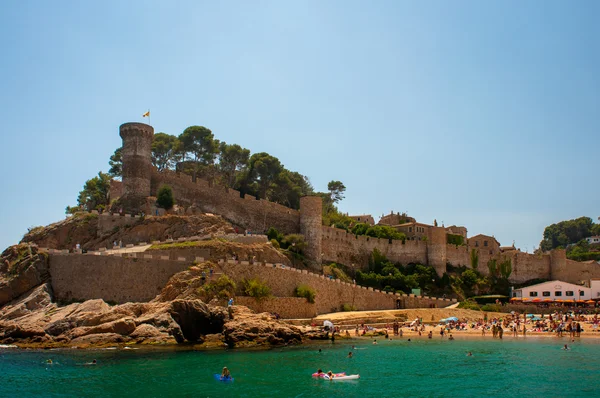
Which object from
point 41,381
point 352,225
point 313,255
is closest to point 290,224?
point 313,255

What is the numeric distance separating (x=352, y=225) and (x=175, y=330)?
31.5 meters

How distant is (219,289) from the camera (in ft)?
108

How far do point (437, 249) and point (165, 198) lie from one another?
24.2m

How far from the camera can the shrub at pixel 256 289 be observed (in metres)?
34.0

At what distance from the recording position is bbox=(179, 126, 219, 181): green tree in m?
58.1

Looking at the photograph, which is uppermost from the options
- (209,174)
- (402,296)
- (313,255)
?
(209,174)

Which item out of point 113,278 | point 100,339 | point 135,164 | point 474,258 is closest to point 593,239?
point 474,258

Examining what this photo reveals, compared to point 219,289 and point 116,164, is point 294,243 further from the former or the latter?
point 116,164

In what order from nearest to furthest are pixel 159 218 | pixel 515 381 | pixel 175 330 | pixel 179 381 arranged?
pixel 179 381 < pixel 515 381 < pixel 175 330 < pixel 159 218

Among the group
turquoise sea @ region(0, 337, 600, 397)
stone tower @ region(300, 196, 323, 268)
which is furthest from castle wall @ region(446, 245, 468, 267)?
turquoise sea @ region(0, 337, 600, 397)

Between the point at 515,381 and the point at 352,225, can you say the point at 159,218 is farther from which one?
the point at 515,381

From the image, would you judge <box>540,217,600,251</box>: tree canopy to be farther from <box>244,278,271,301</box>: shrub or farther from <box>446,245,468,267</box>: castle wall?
<box>244,278,271,301</box>: shrub

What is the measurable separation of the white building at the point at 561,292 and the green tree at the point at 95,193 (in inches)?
1471

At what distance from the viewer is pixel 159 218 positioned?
138 feet
